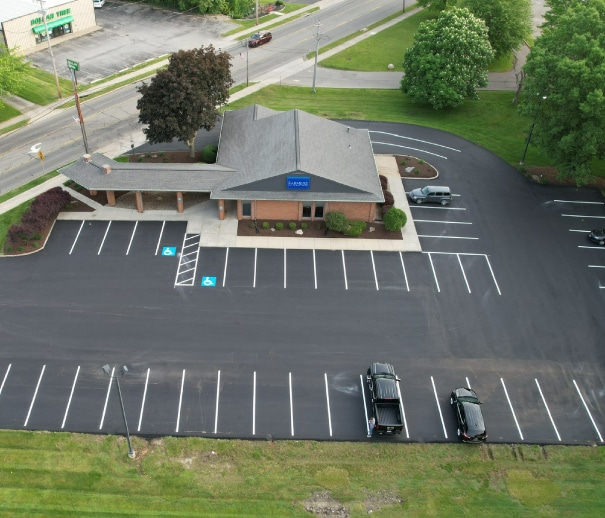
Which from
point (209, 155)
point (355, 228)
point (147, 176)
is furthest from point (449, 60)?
point (147, 176)

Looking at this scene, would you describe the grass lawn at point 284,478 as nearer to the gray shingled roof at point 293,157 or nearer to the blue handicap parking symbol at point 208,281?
the blue handicap parking symbol at point 208,281

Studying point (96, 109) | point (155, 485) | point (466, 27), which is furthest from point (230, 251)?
point (466, 27)

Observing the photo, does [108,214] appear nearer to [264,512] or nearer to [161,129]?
[161,129]

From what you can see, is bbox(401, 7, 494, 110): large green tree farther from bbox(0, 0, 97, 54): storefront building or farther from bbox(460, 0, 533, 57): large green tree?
bbox(0, 0, 97, 54): storefront building

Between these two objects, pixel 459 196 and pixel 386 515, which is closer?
pixel 386 515

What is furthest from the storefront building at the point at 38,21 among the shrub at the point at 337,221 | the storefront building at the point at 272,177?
the shrub at the point at 337,221
